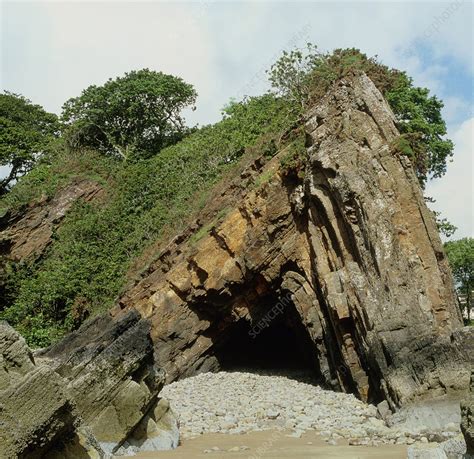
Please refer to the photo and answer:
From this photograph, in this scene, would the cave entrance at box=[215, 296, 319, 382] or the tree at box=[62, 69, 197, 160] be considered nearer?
the cave entrance at box=[215, 296, 319, 382]

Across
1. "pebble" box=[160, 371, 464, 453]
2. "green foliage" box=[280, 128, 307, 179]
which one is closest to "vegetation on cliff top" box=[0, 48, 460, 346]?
"green foliage" box=[280, 128, 307, 179]

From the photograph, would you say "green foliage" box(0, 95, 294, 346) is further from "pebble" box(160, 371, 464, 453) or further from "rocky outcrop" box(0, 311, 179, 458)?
"rocky outcrop" box(0, 311, 179, 458)

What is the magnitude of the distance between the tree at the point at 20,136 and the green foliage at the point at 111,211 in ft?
14.6

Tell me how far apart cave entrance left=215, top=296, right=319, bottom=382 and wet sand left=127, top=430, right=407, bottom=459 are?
26.3 ft

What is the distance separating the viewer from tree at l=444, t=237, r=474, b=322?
3516cm

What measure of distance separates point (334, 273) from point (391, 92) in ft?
45.3

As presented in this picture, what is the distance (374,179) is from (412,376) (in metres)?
5.91

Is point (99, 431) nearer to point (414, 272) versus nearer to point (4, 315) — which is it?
point (414, 272)

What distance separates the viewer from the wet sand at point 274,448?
9391 millimetres

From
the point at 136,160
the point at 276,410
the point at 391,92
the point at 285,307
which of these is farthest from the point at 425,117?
the point at 276,410

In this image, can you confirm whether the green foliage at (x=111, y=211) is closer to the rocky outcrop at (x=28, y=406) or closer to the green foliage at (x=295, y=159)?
the green foliage at (x=295, y=159)

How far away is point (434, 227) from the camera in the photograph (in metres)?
15.6

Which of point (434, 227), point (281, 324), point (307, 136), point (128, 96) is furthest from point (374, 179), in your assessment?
point (128, 96)

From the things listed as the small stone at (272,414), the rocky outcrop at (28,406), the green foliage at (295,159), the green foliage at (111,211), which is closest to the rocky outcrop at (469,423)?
the rocky outcrop at (28,406)
